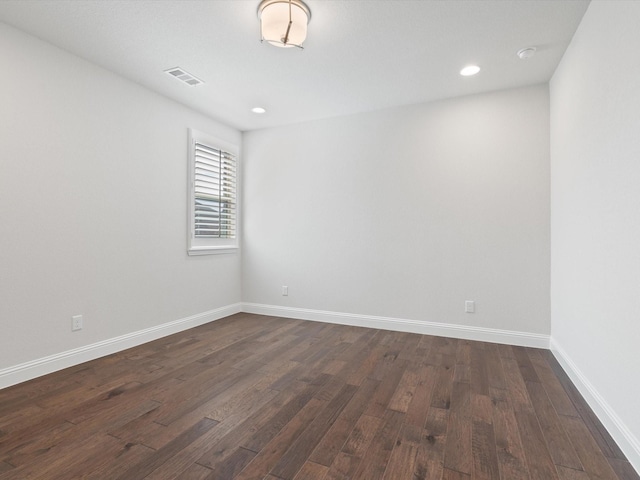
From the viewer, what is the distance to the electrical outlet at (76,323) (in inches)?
109

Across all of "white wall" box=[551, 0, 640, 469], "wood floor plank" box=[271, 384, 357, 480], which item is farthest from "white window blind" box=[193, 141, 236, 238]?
"white wall" box=[551, 0, 640, 469]

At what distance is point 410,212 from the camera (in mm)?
3773

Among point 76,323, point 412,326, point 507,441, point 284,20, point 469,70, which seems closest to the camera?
point 507,441

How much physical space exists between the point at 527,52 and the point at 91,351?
4482mm

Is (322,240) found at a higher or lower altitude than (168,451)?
higher

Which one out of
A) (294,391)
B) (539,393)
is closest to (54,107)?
(294,391)

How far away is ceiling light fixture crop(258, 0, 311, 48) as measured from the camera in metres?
2.11

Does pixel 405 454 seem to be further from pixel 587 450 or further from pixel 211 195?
pixel 211 195

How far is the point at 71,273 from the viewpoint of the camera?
2777mm

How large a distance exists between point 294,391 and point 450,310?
2073 millimetres

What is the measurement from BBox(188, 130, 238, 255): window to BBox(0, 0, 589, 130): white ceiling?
715 millimetres

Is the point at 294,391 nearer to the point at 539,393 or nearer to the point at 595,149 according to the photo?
the point at 539,393

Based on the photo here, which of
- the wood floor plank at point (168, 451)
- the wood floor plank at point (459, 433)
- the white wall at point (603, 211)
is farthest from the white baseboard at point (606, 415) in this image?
the wood floor plank at point (168, 451)

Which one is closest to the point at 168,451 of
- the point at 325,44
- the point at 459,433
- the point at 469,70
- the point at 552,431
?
the point at 459,433
